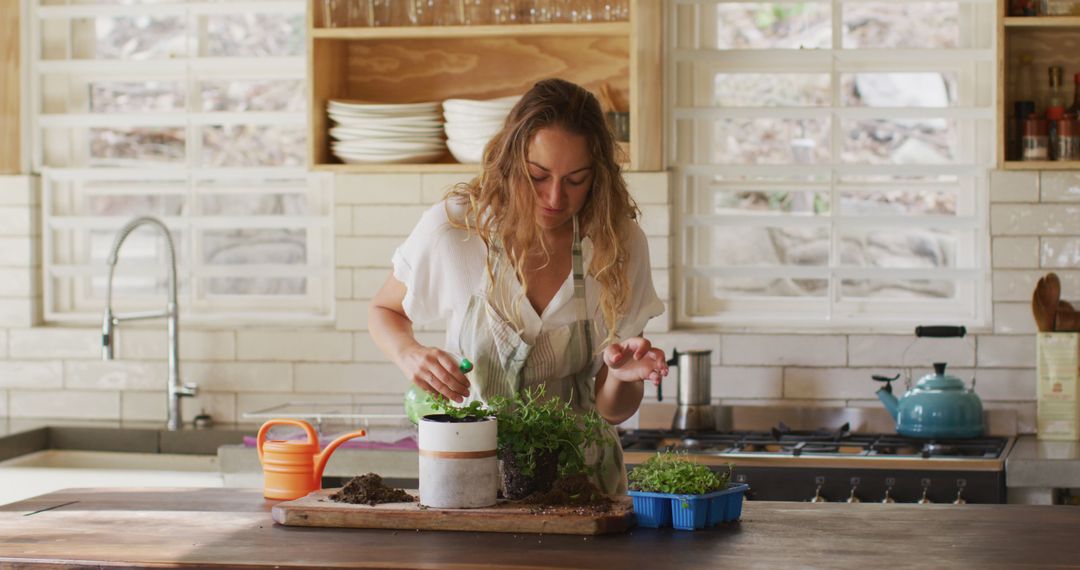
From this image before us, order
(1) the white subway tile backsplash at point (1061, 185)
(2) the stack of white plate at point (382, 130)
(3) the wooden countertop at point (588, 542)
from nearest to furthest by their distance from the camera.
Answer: (3) the wooden countertop at point (588, 542) < (1) the white subway tile backsplash at point (1061, 185) < (2) the stack of white plate at point (382, 130)

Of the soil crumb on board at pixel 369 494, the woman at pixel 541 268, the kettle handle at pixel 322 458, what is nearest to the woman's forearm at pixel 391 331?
the woman at pixel 541 268

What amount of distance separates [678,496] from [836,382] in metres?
2.34

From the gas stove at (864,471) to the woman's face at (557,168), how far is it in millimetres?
1404

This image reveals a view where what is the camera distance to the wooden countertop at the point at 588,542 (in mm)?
2463

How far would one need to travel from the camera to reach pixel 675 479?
271cm

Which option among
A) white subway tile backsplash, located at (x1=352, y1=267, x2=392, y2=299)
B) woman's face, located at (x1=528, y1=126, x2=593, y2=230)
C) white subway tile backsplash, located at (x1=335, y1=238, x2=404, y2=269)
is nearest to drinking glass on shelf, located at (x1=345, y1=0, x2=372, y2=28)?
white subway tile backsplash, located at (x1=335, y1=238, x2=404, y2=269)

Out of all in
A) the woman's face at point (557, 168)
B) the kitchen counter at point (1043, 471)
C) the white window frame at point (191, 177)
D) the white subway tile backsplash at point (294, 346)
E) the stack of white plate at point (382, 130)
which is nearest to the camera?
the woman's face at point (557, 168)

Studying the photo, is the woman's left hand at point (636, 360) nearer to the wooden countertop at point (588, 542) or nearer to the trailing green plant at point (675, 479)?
the trailing green plant at point (675, 479)

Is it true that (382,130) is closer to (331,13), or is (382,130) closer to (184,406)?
(331,13)

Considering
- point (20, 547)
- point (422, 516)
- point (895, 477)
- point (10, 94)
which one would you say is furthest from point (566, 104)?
point (10, 94)

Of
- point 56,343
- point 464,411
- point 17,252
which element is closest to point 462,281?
point 464,411

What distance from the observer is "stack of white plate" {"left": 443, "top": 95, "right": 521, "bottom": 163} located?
476 centimetres

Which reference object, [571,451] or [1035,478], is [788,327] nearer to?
[1035,478]

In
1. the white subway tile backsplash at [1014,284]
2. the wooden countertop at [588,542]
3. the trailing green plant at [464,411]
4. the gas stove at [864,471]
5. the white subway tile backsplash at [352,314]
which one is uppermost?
the white subway tile backsplash at [1014,284]
